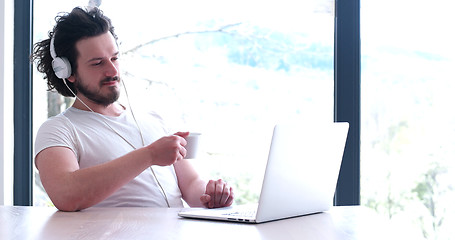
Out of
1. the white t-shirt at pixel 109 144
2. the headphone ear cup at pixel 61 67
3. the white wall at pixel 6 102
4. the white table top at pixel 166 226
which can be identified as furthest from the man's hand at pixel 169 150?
the white wall at pixel 6 102

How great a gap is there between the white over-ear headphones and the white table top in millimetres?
621

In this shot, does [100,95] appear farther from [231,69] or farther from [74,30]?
[231,69]

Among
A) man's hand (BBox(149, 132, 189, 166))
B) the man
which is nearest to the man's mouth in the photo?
the man

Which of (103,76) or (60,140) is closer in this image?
(60,140)

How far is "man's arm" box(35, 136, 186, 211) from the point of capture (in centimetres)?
166

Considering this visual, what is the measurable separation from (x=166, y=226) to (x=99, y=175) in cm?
40

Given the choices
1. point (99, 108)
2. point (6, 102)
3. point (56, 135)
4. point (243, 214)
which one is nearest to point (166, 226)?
point (243, 214)

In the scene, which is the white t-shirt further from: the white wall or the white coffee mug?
the white wall

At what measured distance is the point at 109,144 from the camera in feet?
6.64
